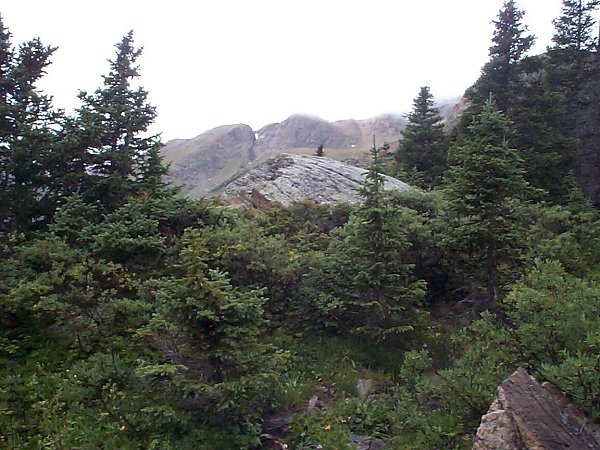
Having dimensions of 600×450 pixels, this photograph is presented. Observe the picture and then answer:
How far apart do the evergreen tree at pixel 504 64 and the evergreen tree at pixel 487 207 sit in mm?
9913

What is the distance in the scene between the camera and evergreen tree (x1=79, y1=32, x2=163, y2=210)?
10.7 m

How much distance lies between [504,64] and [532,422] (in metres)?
17.2

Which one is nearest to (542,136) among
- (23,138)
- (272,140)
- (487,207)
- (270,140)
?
(487,207)

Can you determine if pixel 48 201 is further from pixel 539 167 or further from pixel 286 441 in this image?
pixel 539 167

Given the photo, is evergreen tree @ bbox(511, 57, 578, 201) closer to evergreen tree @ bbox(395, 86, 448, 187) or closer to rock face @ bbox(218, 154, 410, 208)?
evergreen tree @ bbox(395, 86, 448, 187)

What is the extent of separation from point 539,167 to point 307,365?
12.0 metres

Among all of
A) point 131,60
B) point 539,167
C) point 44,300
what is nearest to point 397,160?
point 539,167

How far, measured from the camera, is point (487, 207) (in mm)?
8367

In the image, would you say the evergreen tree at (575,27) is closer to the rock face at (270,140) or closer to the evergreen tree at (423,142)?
the evergreen tree at (423,142)

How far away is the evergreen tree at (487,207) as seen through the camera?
838 cm

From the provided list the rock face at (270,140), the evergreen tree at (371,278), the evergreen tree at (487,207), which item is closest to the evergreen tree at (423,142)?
the evergreen tree at (487,207)

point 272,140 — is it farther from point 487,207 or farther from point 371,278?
point 371,278

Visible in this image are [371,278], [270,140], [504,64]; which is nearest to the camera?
[371,278]

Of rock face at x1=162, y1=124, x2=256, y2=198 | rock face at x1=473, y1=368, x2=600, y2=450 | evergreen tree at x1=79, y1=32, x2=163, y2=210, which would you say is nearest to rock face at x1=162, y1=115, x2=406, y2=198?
rock face at x1=162, y1=124, x2=256, y2=198
